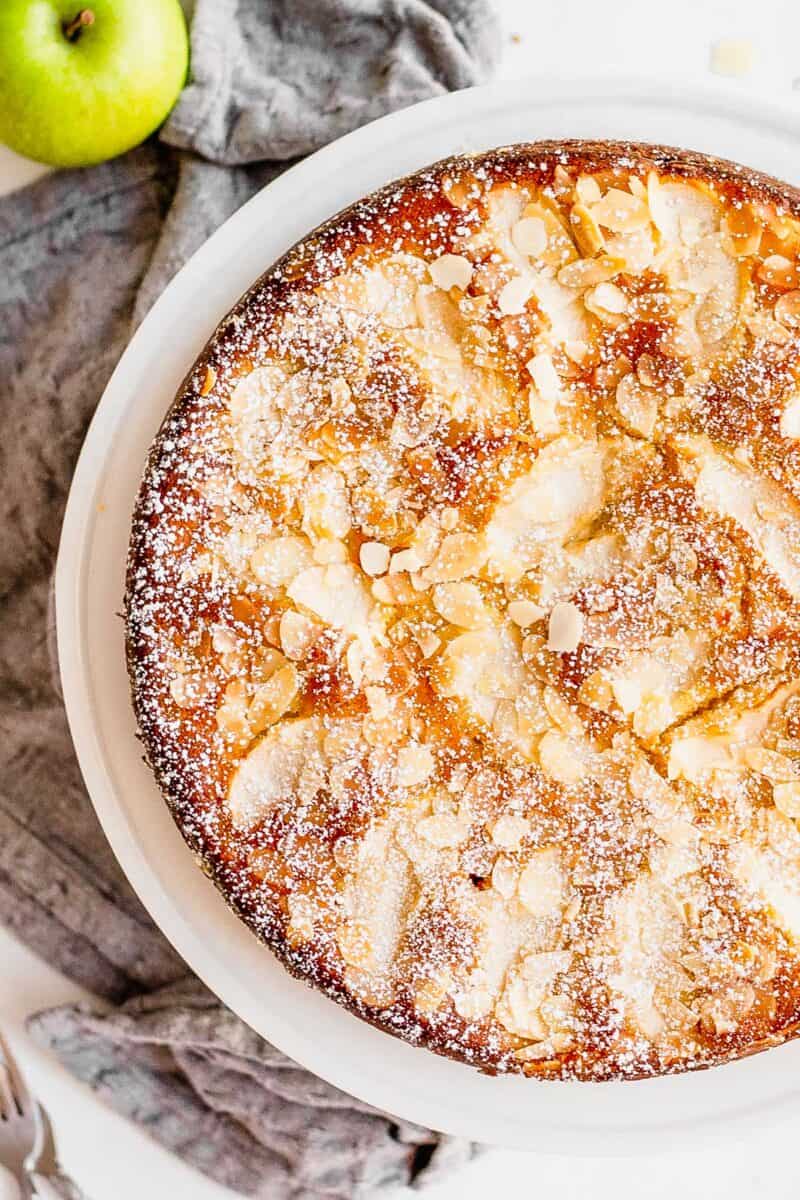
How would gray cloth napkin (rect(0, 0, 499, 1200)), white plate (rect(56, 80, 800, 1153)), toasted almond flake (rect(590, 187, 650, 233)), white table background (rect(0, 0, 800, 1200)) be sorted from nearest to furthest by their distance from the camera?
toasted almond flake (rect(590, 187, 650, 233)) → white plate (rect(56, 80, 800, 1153)) → gray cloth napkin (rect(0, 0, 499, 1200)) → white table background (rect(0, 0, 800, 1200))

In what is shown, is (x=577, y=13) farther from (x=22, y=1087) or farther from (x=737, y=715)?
(x=22, y=1087)

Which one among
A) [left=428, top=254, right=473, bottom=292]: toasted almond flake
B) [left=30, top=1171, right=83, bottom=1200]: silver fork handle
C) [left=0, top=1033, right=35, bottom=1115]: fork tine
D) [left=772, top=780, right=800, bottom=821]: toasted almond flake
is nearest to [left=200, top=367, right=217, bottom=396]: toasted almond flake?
[left=428, top=254, right=473, bottom=292]: toasted almond flake

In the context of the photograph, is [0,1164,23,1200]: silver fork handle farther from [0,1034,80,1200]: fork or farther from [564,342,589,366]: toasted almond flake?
[564,342,589,366]: toasted almond flake

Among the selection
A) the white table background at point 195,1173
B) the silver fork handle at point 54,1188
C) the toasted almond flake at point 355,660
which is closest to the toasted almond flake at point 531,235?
the toasted almond flake at point 355,660

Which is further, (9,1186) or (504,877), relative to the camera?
(9,1186)

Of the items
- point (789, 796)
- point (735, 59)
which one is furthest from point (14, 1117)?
point (735, 59)

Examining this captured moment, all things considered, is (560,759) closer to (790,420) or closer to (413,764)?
(413,764)

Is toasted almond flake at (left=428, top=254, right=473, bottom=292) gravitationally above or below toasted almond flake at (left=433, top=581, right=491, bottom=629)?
above
